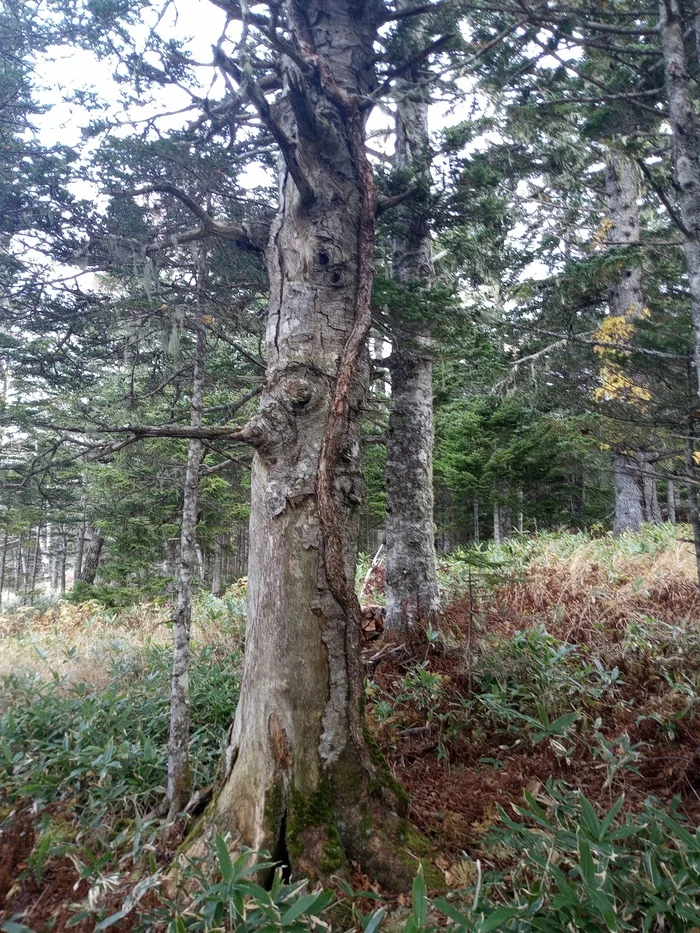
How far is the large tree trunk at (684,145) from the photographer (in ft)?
13.4

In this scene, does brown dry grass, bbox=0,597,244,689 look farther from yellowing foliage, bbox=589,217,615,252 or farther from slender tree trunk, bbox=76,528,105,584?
yellowing foliage, bbox=589,217,615,252

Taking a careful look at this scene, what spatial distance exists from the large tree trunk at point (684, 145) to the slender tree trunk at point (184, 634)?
12.4 ft

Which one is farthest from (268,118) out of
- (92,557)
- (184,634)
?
(92,557)

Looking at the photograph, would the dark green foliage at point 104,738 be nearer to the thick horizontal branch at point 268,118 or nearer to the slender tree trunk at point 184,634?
the slender tree trunk at point 184,634

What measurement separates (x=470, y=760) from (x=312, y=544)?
7.04ft

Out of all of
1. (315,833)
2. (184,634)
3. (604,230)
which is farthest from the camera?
(604,230)

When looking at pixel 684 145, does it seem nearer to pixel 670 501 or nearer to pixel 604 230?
pixel 604 230

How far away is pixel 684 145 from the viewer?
4.22 metres

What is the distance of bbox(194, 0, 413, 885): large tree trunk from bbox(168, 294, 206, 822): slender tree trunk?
51 cm

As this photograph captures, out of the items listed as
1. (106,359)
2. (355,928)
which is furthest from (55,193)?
(355,928)

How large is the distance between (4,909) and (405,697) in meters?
2.84

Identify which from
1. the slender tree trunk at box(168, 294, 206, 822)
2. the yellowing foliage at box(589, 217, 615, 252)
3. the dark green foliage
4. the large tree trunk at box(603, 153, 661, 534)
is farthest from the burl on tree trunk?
the yellowing foliage at box(589, 217, 615, 252)

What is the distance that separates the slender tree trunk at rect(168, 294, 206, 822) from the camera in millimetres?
3338

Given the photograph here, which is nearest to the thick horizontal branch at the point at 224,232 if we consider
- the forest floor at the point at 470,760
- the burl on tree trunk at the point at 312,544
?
the burl on tree trunk at the point at 312,544
